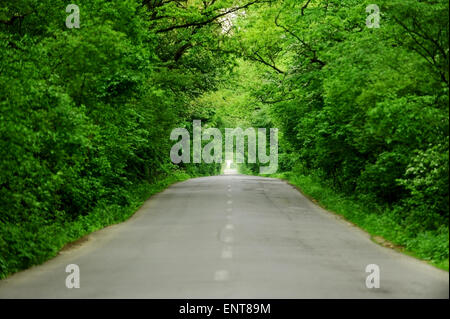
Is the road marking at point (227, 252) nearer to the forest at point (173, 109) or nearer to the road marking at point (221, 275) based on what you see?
the road marking at point (221, 275)

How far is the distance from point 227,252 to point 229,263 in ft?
4.61

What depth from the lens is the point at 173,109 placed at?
35.3 m

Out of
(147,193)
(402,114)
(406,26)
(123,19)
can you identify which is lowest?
(147,193)

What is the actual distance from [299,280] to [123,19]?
14673 millimetres

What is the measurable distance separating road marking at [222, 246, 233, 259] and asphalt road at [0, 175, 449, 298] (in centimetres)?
2

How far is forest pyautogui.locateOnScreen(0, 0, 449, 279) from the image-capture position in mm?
13570

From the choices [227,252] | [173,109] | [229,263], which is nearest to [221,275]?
[229,263]

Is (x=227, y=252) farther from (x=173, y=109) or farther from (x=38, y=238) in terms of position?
(x=173, y=109)

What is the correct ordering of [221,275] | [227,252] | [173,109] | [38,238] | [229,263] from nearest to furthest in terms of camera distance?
[221,275] → [229,263] → [227,252] → [38,238] → [173,109]

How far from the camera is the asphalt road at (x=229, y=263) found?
9.51 meters

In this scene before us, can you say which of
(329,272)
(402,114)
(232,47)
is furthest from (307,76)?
(329,272)

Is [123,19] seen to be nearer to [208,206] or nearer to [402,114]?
[208,206]

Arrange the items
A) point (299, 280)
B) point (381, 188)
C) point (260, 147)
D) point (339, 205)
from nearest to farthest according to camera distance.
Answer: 1. point (299, 280)
2. point (381, 188)
3. point (339, 205)
4. point (260, 147)
